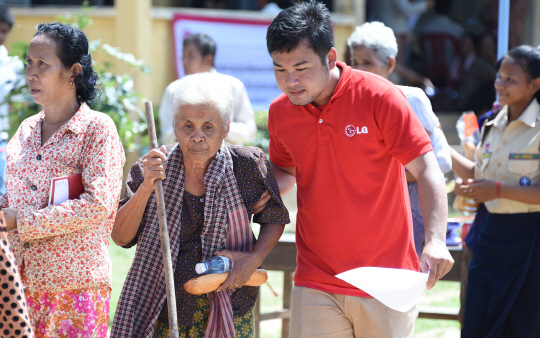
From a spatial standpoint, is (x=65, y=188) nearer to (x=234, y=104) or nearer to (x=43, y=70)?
(x=43, y=70)

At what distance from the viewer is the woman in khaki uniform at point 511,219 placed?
3969mm

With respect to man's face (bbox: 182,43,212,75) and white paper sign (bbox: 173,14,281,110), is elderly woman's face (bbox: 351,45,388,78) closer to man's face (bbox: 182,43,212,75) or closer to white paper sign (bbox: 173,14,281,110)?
man's face (bbox: 182,43,212,75)

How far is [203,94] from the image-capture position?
9.04ft

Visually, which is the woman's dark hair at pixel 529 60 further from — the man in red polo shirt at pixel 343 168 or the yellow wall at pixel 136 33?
the yellow wall at pixel 136 33

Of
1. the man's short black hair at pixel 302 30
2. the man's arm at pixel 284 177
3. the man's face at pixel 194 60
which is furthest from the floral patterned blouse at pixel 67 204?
the man's face at pixel 194 60

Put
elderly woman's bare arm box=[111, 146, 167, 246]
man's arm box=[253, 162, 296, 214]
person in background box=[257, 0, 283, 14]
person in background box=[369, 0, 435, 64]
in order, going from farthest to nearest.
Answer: person in background box=[369, 0, 435, 64] < person in background box=[257, 0, 283, 14] < man's arm box=[253, 162, 296, 214] < elderly woman's bare arm box=[111, 146, 167, 246]

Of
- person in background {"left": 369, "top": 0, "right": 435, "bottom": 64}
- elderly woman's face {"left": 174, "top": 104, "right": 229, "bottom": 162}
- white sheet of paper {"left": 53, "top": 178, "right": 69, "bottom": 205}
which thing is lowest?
white sheet of paper {"left": 53, "top": 178, "right": 69, "bottom": 205}

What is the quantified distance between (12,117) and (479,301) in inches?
175

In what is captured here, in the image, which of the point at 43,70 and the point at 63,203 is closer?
the point at 63,203

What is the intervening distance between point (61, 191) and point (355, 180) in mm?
1268

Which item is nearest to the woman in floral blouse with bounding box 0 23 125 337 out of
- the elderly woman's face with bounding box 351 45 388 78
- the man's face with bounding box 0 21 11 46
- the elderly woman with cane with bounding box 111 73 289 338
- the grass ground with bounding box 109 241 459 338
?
the elderly woman with cane with bounding box 111 73 289 338

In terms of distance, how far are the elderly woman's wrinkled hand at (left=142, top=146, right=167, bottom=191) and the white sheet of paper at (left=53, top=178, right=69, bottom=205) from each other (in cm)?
36

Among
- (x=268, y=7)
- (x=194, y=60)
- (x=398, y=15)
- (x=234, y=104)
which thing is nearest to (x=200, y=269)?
(x=234, y=104)

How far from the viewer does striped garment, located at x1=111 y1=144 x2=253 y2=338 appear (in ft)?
8.95
